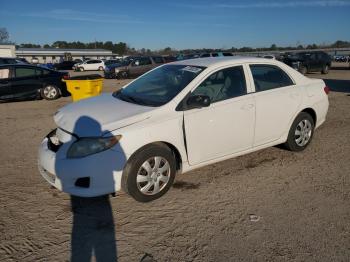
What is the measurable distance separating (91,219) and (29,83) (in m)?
10.2

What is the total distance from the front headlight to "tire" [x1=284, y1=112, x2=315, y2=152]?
10.2 feet

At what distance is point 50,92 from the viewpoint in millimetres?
12766

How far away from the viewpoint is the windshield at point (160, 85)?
4266 mm

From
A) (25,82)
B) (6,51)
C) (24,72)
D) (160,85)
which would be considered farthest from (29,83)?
(6,51)

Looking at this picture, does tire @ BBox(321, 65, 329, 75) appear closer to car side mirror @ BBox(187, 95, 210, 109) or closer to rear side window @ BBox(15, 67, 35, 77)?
rear side window @ BBox(15, 67, 35, 77)

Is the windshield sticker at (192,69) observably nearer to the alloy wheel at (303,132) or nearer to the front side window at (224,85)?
the front side window at (224,85)

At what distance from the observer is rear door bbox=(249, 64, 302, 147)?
15.8 ft

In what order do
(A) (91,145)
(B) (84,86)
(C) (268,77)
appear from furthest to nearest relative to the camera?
1. (B) (84,86)
2. (C) (268,77)
3. (A) (91,145)

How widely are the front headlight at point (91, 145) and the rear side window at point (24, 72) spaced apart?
9813 millimetres

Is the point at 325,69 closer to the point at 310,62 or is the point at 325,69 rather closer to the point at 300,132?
the point at 310,62

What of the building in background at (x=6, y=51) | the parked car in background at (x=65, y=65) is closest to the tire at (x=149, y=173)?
the parked car in background at (x=65, y=65)

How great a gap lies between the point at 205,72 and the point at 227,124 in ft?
2.52

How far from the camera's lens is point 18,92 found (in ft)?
39.6

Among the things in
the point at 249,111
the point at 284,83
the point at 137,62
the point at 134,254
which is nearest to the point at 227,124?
the point at 249,111
